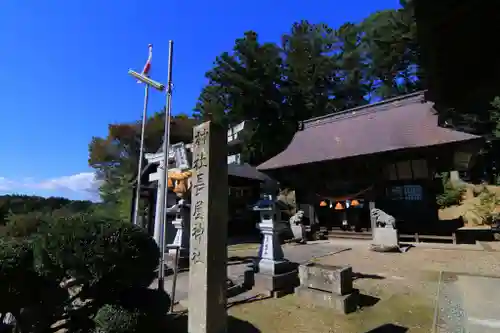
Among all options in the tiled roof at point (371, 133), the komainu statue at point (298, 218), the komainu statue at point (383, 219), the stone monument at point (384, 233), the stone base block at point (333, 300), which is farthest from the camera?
the komainu statue at point (298, 218)

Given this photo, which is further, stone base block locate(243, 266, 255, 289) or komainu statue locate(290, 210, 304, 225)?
komainu statue locate(290, 210, 304, 225)

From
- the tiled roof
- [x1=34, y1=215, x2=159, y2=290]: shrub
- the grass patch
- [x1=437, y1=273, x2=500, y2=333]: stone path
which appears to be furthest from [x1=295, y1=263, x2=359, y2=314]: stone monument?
the tiled roof

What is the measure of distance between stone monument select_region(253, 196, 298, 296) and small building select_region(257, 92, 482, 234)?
7539 mm

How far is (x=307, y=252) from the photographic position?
36.9ft

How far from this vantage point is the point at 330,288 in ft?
17.0

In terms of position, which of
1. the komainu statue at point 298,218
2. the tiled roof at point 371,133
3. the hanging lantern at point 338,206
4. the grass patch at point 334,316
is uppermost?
the tiled roof at point 371,133

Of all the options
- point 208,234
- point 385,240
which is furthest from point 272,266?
point 385,240

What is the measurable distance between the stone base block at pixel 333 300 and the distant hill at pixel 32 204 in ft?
58.9

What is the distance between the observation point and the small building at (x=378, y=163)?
39.5 feet

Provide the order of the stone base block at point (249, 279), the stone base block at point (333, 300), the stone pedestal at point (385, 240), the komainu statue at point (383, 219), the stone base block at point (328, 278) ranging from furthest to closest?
the komainu statue at point (383, 219) < the stone pedestal at point (385, 240) < the stone base block at point (249, 279) < the stone base block at point (328, 278) < the stone base block at point (333, 300)

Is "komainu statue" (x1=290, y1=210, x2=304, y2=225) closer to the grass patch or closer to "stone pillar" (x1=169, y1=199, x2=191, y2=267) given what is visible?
"stone pillar" (x1=169, y1=199, x2=191, y2=267)

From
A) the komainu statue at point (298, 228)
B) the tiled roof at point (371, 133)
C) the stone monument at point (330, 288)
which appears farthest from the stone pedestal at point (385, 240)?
the stone monument at point (330, 288)

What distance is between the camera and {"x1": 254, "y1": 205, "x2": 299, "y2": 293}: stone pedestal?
6.09 metres

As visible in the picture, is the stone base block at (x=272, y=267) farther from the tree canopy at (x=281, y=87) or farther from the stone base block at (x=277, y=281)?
the tree canopy at (x=281, y=87)
